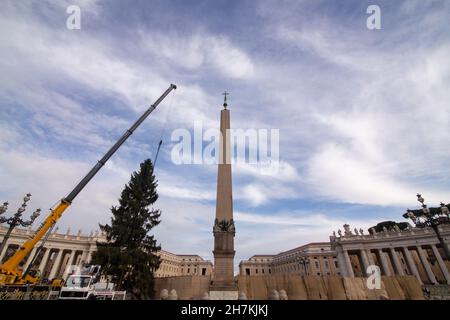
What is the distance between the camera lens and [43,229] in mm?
14047

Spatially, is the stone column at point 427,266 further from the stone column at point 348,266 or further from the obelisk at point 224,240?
the obelisk at point 224,240

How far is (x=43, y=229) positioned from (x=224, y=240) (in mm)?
12511

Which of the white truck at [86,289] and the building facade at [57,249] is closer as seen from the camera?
the white truck at [86,289]

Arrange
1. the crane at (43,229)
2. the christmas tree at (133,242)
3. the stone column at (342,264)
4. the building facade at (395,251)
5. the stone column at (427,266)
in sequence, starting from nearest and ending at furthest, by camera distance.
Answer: the crane at (43,229), the christmas tree at (133,242), the stone column at (427,266), the building facade at (395,251), the stone column at (342,264)

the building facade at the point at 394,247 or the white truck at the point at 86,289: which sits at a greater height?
the building facade at the point at 394,247

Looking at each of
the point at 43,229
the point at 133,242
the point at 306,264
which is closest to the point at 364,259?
the point at 306,264

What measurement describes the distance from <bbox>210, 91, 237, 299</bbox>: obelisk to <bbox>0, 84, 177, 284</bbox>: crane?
29.4 ft

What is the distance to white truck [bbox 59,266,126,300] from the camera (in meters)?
12.3

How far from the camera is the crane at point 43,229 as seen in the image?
13.4 metres

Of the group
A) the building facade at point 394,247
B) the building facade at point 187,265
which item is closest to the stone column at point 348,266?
the building facade at point 394,247

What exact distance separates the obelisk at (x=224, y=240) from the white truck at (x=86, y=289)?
6.10 meters

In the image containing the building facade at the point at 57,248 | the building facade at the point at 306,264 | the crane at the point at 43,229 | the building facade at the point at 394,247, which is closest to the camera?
the crane at the point at 43,229
